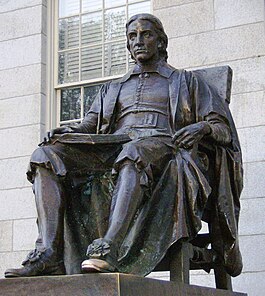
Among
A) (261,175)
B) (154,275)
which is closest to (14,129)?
(154,275)

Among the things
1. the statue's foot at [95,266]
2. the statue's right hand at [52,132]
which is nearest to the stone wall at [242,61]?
the statue's right hand at [52,132]

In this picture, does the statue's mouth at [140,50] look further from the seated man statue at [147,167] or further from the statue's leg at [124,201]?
the statue's leg at [124,201]

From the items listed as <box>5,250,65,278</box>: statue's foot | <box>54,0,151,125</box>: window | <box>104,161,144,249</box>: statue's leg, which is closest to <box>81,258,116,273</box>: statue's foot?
<box>104,161,144,249</box>: statue's leg

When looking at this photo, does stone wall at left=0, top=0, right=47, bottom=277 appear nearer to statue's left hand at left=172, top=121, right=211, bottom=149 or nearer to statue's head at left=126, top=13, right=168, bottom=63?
statue's head at left=126, top=13, right=168, bottom=63

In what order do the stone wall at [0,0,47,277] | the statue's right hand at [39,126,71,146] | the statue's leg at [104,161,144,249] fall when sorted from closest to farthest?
the statue's leg at [104,161,144,249]
the statue's right hand at [39,126,71,146]
the stone wall at [0,0,47,277]

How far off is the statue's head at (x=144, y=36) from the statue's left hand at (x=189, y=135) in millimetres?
673

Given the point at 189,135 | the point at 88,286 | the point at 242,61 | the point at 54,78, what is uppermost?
the point at 54,78

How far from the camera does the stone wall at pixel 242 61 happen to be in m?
6.34

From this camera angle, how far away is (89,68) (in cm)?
793

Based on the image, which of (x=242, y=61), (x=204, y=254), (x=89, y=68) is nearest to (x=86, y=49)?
(x=89, y=68)

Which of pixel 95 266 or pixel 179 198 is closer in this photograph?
pixel 95 266

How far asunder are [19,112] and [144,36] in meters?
3.11

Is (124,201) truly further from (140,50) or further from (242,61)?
(242,61)

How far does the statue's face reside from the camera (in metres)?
4.89
